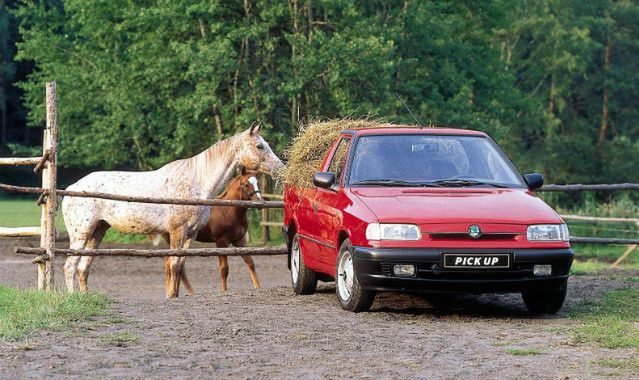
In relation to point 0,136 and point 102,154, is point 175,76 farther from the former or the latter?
point 0,136

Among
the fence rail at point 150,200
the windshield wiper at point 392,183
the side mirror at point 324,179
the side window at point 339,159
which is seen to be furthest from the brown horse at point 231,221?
the windshield wiper at point 392,183

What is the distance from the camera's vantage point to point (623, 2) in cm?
6072

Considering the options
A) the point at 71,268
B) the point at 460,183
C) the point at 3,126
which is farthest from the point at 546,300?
the point at 3,126

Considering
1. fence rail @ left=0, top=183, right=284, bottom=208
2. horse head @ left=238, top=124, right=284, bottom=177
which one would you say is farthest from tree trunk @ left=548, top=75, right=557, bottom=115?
fence rail @ left=0, top=183, right=284, bottom=208

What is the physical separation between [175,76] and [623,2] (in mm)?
34976

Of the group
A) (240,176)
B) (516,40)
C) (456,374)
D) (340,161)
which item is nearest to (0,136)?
(516,40)

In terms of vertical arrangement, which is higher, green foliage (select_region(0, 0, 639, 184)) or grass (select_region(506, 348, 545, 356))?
green foliage (select_region(0, 0, 639, 184))

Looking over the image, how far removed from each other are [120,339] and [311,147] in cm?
455

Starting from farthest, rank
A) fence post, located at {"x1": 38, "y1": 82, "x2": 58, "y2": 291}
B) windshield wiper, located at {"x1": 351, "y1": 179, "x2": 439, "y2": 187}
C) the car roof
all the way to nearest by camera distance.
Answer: fence post, located at {"x1": 38, "y1": 82, "x2": 58, "y2": 291}
the car roof
windshield wiper, located at {"x1": 351, "y1": 179, "x2": 439, "y2": 187}

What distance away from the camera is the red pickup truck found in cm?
1026

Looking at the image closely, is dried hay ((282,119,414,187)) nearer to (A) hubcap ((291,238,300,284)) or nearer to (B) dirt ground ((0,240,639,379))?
(A) hubcap ((291,238,300,284))

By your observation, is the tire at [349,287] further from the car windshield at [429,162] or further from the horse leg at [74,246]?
the horse leg at [74,246]

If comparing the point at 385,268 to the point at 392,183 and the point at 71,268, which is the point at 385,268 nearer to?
the point at 392,183

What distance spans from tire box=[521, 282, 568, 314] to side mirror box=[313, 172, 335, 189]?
205 centimetres
